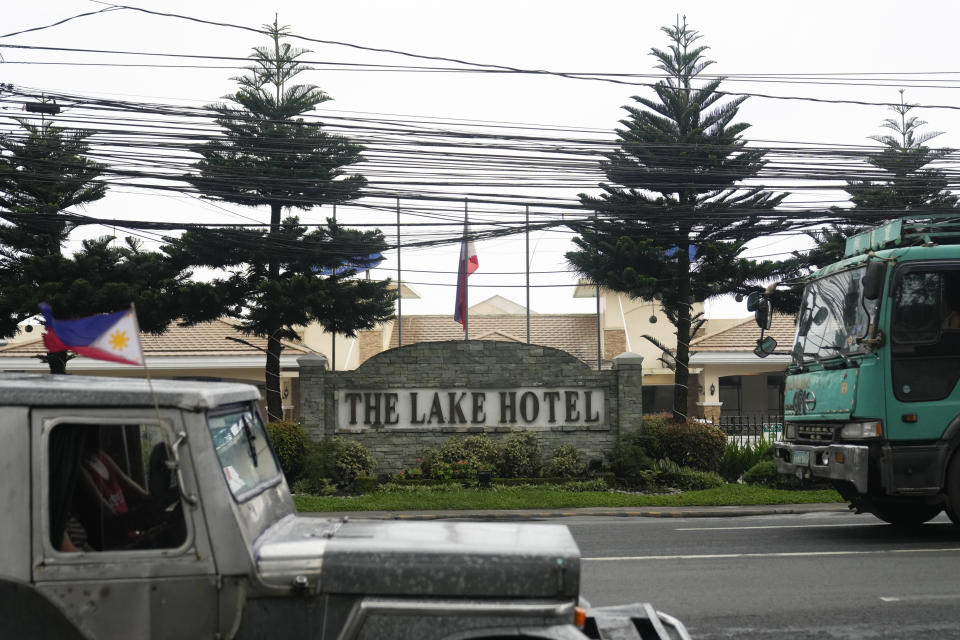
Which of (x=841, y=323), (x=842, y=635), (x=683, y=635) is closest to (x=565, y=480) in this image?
(x=841, y=323)

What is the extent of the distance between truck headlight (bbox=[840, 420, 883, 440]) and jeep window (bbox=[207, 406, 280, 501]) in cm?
758

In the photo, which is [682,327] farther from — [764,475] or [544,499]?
[544,499]

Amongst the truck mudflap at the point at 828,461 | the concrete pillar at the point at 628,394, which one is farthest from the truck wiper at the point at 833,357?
the concrete pillar at the point at 628,394

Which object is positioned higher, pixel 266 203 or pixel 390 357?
pixel 266 203

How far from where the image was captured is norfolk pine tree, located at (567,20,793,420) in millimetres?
22688

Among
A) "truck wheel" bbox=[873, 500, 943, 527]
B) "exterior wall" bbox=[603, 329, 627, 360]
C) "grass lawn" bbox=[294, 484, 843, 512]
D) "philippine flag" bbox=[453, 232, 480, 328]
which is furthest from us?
"exterior wall" bbox=[603, 329, 627, 360]

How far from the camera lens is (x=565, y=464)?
19766mm

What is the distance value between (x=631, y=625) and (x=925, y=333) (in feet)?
23.9

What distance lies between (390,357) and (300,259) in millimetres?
4955

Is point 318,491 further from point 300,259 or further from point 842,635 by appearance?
point 842,635

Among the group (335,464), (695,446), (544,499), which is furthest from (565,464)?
(335,464)

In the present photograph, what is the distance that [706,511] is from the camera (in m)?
15.4

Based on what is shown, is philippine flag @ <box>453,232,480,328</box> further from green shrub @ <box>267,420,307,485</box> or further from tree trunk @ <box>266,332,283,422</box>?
green shrub @ <box>267,420,307,485</box>

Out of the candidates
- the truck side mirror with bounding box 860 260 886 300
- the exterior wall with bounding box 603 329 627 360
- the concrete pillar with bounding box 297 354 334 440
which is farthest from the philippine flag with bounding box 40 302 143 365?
the exterior wall with bounding box 603 329 627 360
